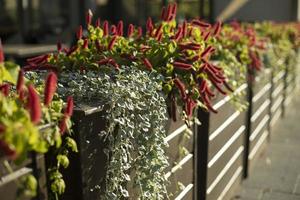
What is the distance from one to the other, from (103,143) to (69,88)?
1.16ft

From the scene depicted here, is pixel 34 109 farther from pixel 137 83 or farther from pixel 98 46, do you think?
pixel 98 46

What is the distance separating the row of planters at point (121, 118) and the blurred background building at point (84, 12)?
11466mm

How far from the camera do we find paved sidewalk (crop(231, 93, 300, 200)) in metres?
4.66

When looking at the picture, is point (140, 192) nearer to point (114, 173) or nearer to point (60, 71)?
point (114, 173)

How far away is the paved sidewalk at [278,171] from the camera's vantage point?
4.66m

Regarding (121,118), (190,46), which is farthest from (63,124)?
(190,46)

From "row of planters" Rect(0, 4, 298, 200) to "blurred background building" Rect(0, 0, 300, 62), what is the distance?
11.5 m

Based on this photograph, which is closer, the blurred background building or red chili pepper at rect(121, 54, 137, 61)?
red chili pepper at rect(121, 54, 137, 61)

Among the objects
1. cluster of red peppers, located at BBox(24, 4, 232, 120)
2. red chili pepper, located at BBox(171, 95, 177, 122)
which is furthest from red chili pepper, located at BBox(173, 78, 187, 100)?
red chili pepper, located at BBox(171, 95, 177, 122)

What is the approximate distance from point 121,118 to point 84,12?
14453mm

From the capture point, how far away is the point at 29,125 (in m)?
1.38

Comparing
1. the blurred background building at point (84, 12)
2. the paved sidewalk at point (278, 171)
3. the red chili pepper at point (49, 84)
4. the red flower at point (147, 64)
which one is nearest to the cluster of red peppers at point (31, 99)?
the red chili pepper at point (49, 84)

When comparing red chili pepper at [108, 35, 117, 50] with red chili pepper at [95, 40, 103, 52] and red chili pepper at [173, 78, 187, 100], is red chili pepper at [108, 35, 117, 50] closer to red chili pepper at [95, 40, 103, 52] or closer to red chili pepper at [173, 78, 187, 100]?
red chili pepper at [95, 40, 103, 52]

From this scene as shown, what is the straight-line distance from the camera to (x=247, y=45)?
14.6 feet
